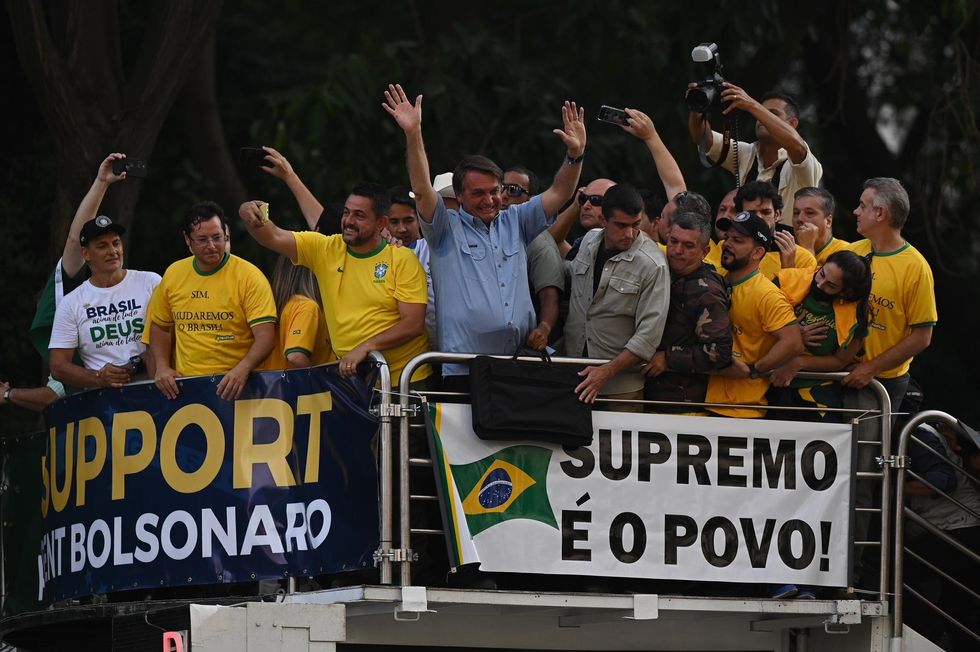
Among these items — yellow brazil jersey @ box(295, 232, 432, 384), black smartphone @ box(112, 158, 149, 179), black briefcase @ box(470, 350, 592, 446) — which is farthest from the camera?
black smartphone @ box(112, 158, 149, 179)

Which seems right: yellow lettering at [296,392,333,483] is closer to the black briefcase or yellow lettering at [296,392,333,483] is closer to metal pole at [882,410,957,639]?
the black briefcase

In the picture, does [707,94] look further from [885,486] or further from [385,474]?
[385,474]

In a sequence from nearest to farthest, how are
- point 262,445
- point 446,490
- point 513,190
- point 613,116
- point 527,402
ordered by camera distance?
1. point 446,490
2. point 527,402
3. point 262,445
4. point 613,116
5. point 513,190

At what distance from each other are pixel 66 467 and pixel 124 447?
57 cm

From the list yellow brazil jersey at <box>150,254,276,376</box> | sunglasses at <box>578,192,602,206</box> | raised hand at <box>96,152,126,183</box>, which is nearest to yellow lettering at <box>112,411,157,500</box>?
yellow brazil jersey at <box>150,254,276,376</box>

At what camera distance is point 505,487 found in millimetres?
8695

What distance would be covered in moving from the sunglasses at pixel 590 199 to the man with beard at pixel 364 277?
1394 mm

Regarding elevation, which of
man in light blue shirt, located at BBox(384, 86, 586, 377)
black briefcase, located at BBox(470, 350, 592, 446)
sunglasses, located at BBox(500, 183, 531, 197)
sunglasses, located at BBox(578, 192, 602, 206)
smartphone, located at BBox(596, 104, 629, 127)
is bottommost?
black briefcase, located at BBox(470, 350, 592, 446)

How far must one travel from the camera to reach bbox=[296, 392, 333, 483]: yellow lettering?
8797mm

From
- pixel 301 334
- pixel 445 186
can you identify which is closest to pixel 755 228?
pixel 445 186

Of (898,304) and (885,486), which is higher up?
(898,304)

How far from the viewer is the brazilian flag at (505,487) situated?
339 inches

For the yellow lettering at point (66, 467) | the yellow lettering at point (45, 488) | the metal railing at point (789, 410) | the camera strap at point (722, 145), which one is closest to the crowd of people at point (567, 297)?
the metal railing at point (789, 410)

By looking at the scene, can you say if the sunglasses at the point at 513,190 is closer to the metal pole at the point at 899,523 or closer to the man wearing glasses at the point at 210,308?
the man wearing glasses at the point at 210,308
